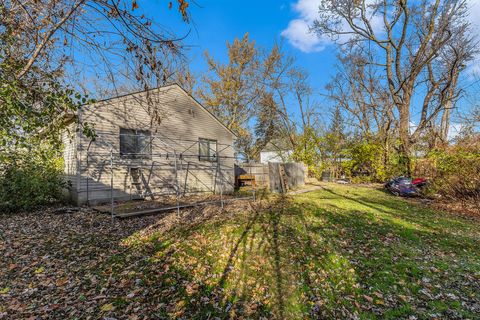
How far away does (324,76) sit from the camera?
996 inches

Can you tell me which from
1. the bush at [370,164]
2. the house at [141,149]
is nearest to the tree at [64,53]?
the house at [141,149]

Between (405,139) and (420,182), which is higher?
(405,139)

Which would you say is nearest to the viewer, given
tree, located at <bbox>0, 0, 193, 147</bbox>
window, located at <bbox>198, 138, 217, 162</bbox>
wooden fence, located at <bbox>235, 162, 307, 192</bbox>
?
tree, located at <bbox>0, 0, 193, 147</bbox>

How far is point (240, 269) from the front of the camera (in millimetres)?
4031

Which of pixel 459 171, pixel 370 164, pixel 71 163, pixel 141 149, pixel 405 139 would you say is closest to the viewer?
pixel 459 171

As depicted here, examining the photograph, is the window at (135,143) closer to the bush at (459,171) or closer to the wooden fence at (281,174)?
the wooden fence at (281,174)

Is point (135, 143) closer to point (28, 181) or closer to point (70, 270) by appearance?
point (28, 181)

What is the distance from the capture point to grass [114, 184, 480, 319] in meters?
3.11

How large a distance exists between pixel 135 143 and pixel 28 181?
3879 millimetres

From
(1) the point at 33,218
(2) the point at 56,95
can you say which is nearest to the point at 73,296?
(2) the point at 56,95

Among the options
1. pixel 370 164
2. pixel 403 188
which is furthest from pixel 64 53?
pixel 370 164

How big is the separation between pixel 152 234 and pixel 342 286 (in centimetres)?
429

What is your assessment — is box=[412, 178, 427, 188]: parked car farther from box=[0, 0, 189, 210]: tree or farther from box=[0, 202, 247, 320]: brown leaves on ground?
box=[0, 0, 189, 210]: tree

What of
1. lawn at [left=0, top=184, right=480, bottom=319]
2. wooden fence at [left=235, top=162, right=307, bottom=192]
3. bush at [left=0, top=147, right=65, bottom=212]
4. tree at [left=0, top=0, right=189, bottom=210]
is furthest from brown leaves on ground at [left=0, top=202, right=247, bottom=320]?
wooden fence at [left=235, top=162, right=307, bottom=192]
